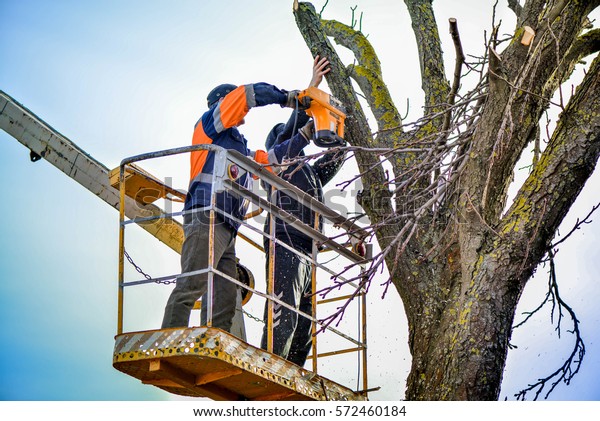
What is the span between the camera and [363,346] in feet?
24.8

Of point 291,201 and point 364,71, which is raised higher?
point 364,71

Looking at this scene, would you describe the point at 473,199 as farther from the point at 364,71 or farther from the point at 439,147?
the point at 364,71

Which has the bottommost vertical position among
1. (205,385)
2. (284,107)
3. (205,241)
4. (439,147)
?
(205,385)

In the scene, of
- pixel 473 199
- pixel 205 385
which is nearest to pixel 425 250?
pixel 473 199

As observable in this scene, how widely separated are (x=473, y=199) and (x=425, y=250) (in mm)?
786

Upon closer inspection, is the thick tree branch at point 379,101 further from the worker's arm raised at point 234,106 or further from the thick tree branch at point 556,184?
the thick tree branch at point 556,184

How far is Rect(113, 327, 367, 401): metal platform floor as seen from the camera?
236 inches

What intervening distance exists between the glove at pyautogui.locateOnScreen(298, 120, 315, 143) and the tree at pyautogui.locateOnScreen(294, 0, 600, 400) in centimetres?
78

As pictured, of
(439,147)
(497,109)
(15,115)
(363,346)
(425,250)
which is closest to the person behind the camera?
(497,109)

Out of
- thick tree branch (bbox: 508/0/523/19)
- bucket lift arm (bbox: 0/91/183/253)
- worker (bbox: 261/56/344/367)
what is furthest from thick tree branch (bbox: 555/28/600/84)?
bucket lift arm (bbox: 0/91/183/253)

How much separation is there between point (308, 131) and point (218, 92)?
0.81 meters

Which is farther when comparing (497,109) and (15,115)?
(15,115)

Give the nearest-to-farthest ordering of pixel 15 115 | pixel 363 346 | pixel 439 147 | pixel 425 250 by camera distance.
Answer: pixel 439 147, pixel 425 250, pixel 363 346, pixel 15 115

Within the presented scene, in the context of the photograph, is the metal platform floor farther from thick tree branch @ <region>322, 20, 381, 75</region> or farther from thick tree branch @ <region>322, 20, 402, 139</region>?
thick tree branch @ <region>322, 20, 381, 75</region>
